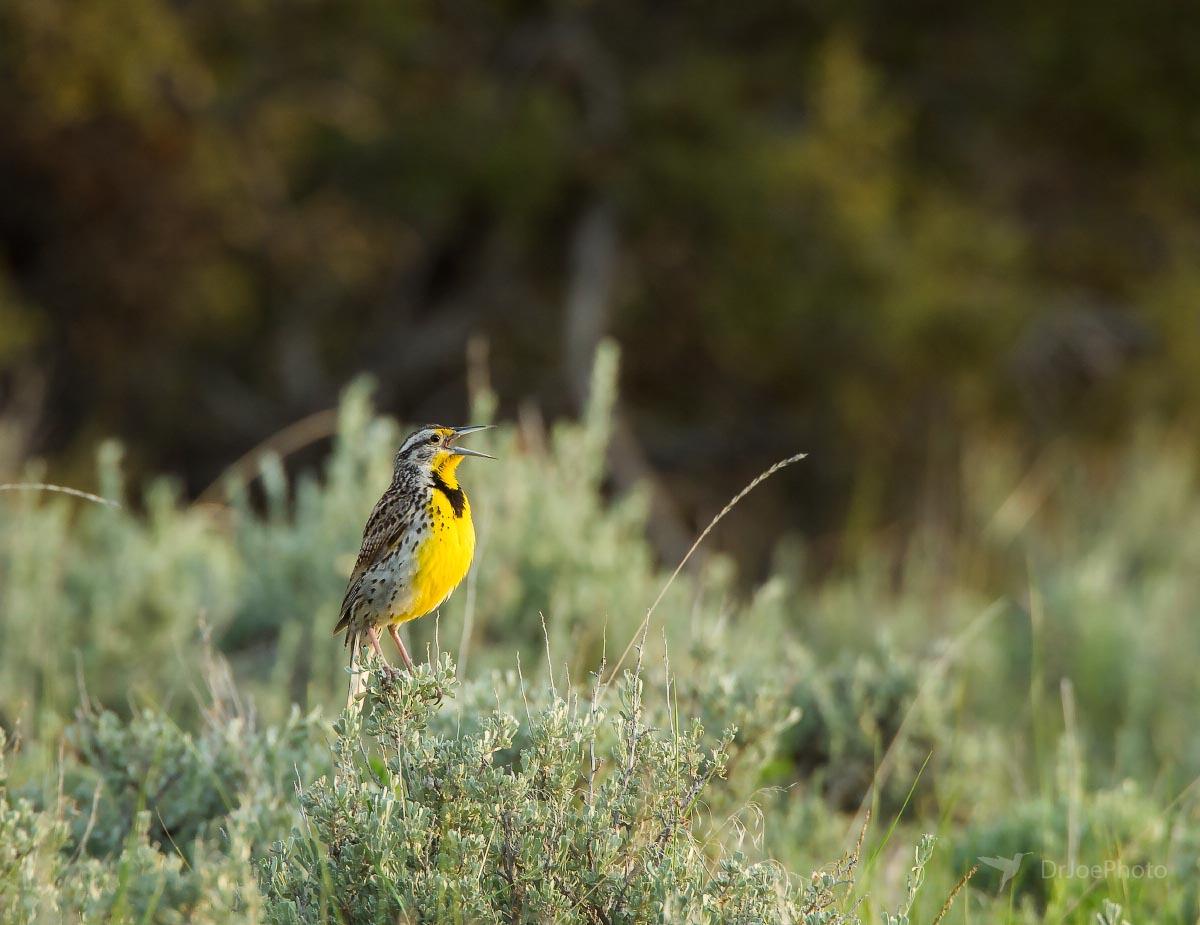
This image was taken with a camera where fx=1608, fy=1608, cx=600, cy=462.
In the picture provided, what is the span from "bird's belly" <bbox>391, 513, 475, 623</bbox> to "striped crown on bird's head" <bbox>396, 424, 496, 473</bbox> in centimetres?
23

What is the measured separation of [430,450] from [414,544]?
33cm

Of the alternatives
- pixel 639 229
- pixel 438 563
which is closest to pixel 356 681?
pixel 438 563

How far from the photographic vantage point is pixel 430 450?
400 cm

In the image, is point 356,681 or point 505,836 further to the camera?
point 356,681

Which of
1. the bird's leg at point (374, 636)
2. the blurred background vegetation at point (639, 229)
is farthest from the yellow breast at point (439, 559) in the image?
the blurred background vegetation at point (639, 229)

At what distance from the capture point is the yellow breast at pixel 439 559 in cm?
372

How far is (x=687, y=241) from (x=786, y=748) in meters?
9.31

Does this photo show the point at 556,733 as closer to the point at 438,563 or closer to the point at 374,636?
the point at 438,563

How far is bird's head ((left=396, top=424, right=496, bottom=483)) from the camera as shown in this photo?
13.1 ft

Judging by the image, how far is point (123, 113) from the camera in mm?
11773

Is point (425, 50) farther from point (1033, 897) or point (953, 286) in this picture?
point (1033, 897)

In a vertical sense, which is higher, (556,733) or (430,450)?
(430,450)

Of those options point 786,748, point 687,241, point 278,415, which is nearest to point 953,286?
point 687,241

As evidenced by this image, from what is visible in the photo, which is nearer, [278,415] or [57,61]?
[57,61]
